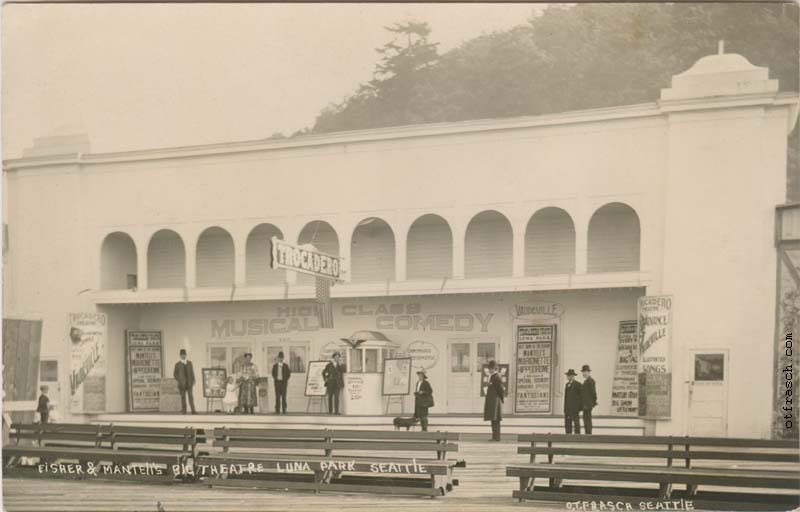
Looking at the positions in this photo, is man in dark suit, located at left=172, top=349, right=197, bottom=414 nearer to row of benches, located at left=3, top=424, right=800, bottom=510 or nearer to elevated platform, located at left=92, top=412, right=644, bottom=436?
elevated platform, located at left=92, top=412, right=644, bottom=436

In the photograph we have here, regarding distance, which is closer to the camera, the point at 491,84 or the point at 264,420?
the point at 491,84

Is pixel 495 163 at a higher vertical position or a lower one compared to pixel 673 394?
higher

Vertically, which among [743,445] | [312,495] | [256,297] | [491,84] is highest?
[491,84]

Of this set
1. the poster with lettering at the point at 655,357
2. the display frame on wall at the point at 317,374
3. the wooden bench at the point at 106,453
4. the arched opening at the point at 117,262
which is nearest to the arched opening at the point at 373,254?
the display frame on wall at the point at 317,374

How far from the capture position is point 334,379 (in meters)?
18.6

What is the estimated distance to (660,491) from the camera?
1064 cm

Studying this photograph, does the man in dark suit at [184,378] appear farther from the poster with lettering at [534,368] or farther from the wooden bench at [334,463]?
the wooden bench at [334,463]

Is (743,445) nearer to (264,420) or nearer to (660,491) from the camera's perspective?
(660,491)

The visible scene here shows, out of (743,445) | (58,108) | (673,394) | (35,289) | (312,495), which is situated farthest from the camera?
(35,289)

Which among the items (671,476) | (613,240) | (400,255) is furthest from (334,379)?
(671,476)

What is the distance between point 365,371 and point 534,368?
2.94 m

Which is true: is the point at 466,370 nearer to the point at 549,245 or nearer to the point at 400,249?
the point at 400,249

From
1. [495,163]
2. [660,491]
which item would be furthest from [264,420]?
[660,491]

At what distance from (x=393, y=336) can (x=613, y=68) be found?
6.31 m
